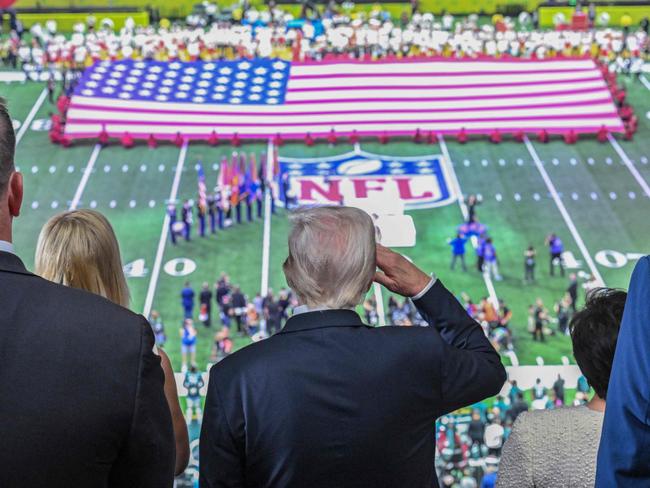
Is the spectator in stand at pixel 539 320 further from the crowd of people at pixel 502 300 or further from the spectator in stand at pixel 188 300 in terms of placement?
the spectator in stand at pixel 188 300

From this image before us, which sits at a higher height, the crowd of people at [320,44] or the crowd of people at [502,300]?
the crowd of people at [502,300]

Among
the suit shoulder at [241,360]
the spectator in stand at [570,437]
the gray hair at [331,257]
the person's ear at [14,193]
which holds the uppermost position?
the person's ear at [14,193]

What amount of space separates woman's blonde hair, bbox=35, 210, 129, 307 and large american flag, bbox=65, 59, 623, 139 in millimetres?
21274

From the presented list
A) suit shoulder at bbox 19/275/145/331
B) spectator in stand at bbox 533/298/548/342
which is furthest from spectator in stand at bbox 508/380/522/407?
suit shoulder at bbox 19/275/145/331

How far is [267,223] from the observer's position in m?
21.3

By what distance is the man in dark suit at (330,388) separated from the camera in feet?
10.3

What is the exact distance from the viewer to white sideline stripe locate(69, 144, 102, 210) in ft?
72.0

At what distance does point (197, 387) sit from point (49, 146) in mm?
12546

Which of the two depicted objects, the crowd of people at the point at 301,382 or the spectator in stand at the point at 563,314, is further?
the spectator in stand at the point at 563,314

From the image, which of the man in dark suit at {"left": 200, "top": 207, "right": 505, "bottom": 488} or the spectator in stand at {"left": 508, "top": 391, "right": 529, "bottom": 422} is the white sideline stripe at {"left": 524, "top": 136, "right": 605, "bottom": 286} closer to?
the spectator in stand at {"left": 508, "top": 391, "right": 529, "bottom": 422}

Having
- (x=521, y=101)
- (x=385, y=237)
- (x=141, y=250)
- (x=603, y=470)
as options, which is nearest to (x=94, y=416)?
(x=603, y=470)

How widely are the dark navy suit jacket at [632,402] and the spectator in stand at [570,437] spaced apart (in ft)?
3.56

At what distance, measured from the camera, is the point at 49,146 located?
2480cm

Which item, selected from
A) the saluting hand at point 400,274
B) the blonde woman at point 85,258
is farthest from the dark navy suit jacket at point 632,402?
the blonde woman at point 85,258
